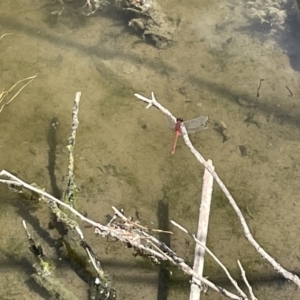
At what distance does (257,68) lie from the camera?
306 cm

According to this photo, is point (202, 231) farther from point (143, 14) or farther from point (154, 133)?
point (143, 14)

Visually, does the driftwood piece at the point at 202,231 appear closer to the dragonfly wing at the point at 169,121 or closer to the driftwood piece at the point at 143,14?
the dragonfly wing at the point at 169,121

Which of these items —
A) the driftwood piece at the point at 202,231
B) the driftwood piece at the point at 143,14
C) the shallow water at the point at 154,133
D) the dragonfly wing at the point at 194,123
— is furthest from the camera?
the driftwood piece at the point at 143,14

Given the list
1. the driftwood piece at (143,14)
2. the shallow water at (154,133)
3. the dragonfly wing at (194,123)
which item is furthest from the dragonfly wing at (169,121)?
the driftwood piece at (143,14)

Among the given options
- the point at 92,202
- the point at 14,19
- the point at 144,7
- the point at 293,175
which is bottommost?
the point at 92,202

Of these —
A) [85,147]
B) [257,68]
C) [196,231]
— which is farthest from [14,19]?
[196,231]

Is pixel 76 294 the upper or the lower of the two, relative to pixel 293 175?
lower

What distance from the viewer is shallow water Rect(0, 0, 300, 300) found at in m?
2.43

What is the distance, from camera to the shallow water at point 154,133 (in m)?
2.43

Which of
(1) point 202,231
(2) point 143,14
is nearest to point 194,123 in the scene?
(1) point 202,231

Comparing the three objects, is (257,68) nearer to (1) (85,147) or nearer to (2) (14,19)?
(1) (85,147)

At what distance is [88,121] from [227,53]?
1.00 metres

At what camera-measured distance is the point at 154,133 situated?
2812 mm

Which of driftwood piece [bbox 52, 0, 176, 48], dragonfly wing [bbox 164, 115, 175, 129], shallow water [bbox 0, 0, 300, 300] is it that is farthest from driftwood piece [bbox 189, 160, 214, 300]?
driftwood piece [bbox 52, 0, 176, 48]
